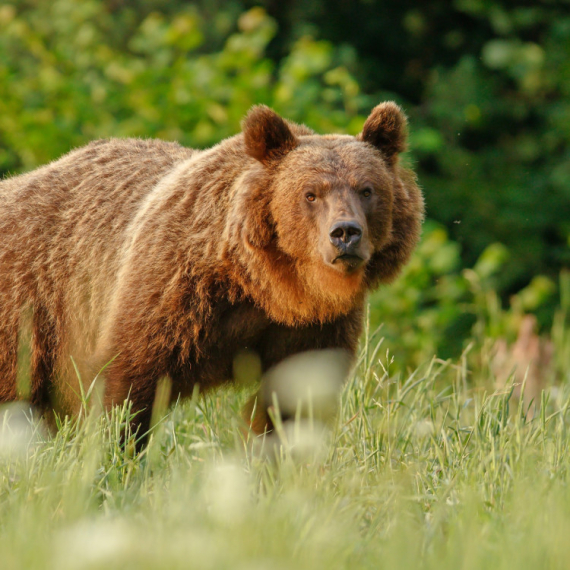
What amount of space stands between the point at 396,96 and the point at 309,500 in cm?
902

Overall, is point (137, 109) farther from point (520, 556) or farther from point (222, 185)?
point (520, 556)

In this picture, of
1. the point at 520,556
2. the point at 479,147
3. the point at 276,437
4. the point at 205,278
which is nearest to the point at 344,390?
the point at 276,437

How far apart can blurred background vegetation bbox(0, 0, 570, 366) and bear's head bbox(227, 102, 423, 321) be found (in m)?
3.47

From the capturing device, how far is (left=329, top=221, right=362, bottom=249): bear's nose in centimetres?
376

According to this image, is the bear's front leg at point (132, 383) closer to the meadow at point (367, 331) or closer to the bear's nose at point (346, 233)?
the meadow at point (367, 331)

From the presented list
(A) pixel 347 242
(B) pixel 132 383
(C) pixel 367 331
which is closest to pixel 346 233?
(A) pixel 347 242

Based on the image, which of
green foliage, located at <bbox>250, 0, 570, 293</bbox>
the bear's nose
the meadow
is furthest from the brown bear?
green foliage, located at <bbox>250, 0, 570, 293</bbox>

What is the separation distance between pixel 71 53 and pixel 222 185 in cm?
649

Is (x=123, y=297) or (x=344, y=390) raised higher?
(x=123, y=297)

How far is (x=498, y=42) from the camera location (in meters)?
10.6

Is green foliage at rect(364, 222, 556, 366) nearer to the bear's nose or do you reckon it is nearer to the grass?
the grass

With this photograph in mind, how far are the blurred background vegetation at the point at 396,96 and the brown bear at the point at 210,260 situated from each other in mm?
3547

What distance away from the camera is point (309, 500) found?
2885 millimetres

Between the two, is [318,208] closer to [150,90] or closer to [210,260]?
[210,260]
